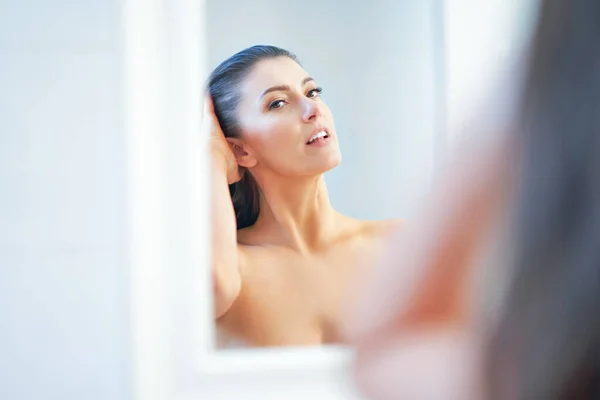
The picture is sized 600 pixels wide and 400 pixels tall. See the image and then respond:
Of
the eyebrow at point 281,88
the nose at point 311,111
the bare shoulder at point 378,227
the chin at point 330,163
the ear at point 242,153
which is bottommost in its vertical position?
the bare shoulder at point 378,227

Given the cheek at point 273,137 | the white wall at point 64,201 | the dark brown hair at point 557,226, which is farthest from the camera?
the cheek at point 273,137

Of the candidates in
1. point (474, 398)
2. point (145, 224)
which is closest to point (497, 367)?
point (474, 398)

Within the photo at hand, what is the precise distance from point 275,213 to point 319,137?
0.16m

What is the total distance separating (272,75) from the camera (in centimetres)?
95

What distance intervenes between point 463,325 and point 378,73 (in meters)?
0.77

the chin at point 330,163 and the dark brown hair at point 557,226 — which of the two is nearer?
the dark brown hair at point 557,226

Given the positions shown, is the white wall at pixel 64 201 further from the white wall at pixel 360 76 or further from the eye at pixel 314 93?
the eye at pixel 314 93

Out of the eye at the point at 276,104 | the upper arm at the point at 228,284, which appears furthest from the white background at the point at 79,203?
the eye at the point at 276,104

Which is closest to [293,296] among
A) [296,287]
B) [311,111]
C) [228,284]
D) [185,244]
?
[296,287]

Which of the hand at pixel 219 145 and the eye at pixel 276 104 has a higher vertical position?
the eye at pixel 276 104

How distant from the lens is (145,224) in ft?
2.90

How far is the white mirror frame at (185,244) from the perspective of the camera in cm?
94

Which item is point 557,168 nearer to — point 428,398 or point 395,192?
point 428,398

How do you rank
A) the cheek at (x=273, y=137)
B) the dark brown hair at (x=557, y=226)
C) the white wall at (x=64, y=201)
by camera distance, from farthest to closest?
the cheek at (x=273, y=137), the white wall at (x=64, y=201), the dark brown hair at (x=557, y=226)
